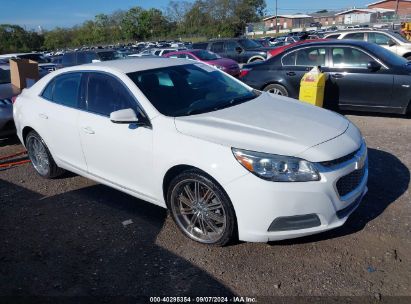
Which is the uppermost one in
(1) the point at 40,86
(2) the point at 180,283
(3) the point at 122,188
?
(1) the point at 40,86

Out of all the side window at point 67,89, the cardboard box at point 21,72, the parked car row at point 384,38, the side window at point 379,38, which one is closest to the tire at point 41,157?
the side window at point 67,89

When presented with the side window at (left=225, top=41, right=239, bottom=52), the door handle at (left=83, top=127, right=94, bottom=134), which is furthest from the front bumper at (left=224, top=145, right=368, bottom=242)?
the side window at (left=225, top=41, right=239, bottom=52)

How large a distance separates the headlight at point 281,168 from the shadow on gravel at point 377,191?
0.79m

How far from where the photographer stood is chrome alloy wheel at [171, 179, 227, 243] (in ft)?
11.2

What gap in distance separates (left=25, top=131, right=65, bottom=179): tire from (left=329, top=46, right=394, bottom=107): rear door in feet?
17.5

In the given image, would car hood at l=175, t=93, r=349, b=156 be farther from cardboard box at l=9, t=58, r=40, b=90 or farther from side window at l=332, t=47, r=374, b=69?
cardboard box at l=9, t=58, r=40, b=90

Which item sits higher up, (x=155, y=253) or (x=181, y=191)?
(x=181, y=191)

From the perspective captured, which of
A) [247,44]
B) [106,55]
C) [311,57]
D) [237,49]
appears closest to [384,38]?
[237,49]

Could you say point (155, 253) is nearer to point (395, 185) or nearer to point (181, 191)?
point (181, 191)

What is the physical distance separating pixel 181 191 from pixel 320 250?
1.31m

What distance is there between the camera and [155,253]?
11.6 ft

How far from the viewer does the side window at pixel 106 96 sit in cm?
399

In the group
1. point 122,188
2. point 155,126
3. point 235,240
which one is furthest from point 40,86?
point 235,240

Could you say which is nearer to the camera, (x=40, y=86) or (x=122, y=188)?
(x=122, y=188)
